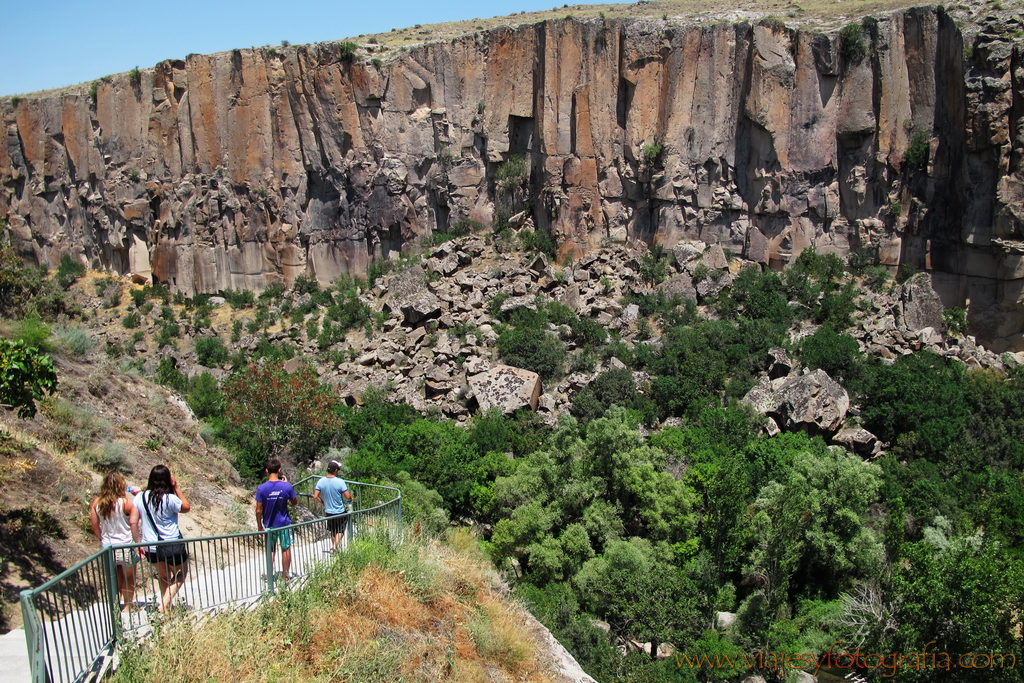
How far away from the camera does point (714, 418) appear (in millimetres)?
24031

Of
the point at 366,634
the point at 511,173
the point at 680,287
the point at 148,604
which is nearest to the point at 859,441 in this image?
the point at 680,287

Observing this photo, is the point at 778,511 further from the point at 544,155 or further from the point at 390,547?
the point at 544,155

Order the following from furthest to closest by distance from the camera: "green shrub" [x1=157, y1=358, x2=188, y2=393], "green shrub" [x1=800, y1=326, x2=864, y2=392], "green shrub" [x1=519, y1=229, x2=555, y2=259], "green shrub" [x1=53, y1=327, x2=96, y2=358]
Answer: "green shrub" [x1=519, y1=229, x2=555, y2=259], "green shrub" [x1=157, y1=358, x2=188, y2=393], "green shrub" [x1=800, y1=326, x2=864, y2=392], "green shrub" [x1=53, y1=327, x2=96, y2=358]

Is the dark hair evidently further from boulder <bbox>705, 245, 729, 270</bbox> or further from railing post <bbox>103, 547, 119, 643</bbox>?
boulder <bbox>705, 245, 729, 270</bbox>

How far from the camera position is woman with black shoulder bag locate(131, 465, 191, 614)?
25.4ft

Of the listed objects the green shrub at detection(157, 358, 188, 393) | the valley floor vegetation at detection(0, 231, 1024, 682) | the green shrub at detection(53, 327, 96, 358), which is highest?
the green shrub at detection(53, 327, 96, 358)

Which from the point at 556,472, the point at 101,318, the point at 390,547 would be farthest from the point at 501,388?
the point at 101,318

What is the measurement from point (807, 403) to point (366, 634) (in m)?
18.3

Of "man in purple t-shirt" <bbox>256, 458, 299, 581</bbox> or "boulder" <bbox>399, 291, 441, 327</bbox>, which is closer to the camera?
"man in purple t-shirt" <bbox>256, 458, 299, 581</bbox>

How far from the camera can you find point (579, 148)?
99.9ft

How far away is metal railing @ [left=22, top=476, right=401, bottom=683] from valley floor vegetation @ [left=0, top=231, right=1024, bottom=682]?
238 inches

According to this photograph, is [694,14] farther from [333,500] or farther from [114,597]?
[114,597]

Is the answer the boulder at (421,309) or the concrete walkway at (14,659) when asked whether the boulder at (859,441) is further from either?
the concrete walkway at (14,659)

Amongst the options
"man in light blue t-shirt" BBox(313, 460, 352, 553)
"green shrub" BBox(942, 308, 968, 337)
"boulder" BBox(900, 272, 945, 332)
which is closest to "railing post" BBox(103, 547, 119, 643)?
"man in light blue t-shirt" BBox(313, 460, 352, 553)
